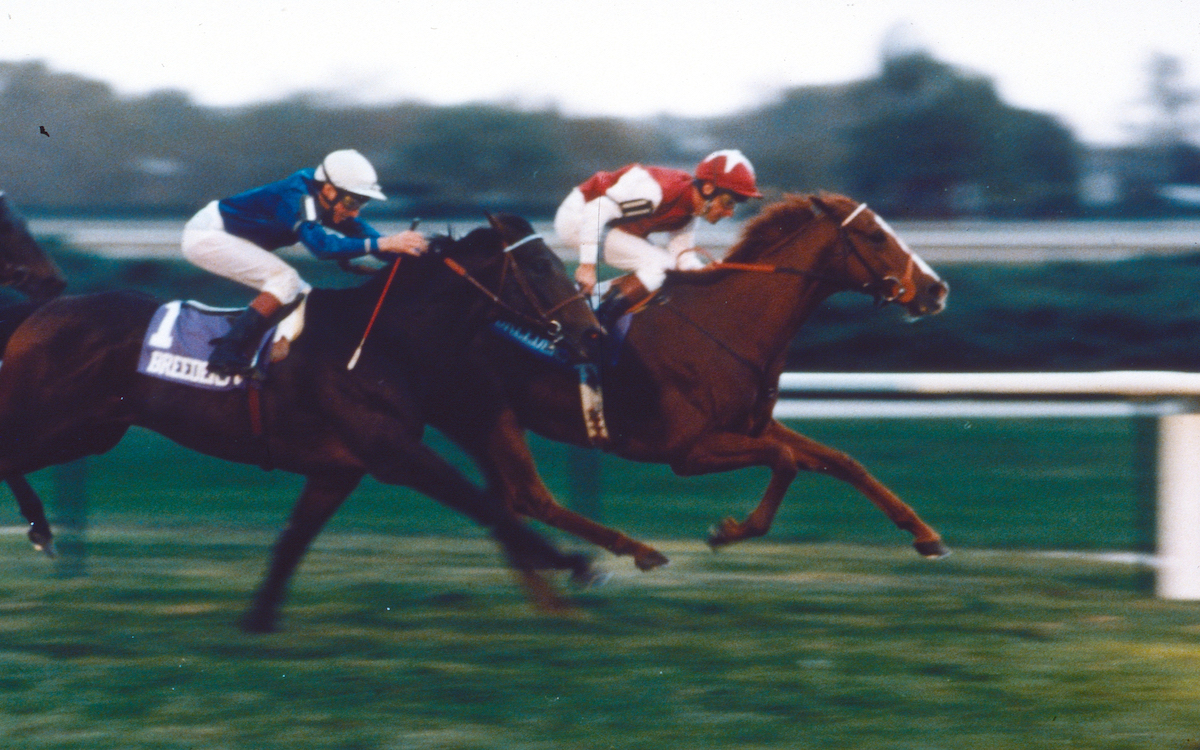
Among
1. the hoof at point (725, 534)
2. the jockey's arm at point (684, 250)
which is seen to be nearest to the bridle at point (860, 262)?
the jockey's arm at point (684, 250)

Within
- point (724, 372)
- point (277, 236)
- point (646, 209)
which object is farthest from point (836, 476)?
point (277, 236)

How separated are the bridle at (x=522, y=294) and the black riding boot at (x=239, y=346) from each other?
2.20ft

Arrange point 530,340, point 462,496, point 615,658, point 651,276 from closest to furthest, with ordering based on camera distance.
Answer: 1. point 615,658
2. point 462,496
3. point 530,340
4. point 651,276

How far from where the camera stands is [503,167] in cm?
1506

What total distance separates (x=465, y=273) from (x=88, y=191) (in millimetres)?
12859

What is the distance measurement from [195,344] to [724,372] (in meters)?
1.88

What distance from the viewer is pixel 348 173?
4816 millimetres

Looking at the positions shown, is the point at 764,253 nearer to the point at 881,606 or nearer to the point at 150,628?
the point at 881,606

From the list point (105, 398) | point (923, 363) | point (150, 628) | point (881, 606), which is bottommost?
point (923, 363)

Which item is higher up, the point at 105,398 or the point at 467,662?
the point at 105,398

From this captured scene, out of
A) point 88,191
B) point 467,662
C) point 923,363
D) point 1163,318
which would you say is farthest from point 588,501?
point 88,191

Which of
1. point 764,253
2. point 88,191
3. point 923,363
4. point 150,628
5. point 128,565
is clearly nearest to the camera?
point 150,628

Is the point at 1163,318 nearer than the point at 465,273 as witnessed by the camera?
No

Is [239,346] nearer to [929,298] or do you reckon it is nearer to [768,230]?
[768,230]
